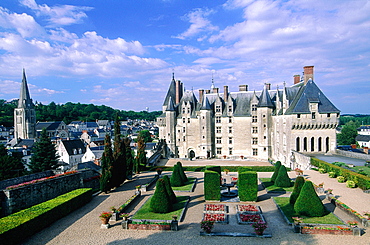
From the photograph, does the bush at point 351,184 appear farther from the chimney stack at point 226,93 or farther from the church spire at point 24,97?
the church spire at point 24,97

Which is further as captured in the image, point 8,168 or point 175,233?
point 8,168

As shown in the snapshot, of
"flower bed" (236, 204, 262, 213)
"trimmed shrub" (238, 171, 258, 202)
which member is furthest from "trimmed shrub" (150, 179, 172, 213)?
"trimmed shrub" (238, 171, 258, 202)

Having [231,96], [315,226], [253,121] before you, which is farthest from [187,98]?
[315,226]

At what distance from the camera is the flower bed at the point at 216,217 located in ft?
49.4

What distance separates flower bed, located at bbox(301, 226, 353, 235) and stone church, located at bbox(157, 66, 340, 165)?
68.3 ft

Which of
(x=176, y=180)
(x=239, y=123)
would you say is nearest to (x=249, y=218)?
(x=176, y=180)

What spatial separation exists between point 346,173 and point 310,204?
10.9 meters

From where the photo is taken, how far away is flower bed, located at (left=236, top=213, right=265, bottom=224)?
1459 cm

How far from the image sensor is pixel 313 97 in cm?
3269

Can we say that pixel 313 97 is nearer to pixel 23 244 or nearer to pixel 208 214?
pixel 208 214

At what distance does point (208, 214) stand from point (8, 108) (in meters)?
153

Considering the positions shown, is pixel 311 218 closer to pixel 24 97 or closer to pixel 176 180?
pixel 176 180

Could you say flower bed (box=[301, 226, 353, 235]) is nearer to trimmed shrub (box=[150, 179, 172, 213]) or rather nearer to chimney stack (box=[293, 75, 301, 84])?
trimmed shrub (box=[150, 179, 172, 213])

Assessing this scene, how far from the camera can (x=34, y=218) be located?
13.7 meters
